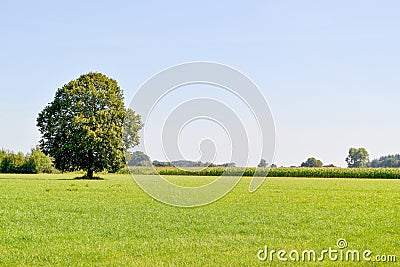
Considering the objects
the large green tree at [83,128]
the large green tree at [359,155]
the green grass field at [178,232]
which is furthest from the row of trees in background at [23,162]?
the large green tree at [359,155]

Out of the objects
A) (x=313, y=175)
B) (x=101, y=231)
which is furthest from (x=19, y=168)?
(x=101, y=231)

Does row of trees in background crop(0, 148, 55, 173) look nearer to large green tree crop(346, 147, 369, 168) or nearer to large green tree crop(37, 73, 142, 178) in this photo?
large green tree crop(37, 73, 142, 178)

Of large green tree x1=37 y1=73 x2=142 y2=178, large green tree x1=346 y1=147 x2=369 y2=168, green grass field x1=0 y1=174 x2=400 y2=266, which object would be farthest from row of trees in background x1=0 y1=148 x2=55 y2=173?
large green tree x1=346 y1=147 x2=369 y2=168

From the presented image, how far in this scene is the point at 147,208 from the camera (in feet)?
75.2

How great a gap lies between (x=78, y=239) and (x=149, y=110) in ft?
36.6

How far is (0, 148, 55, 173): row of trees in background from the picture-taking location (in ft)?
308

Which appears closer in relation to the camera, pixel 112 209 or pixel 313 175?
pixel 112 209

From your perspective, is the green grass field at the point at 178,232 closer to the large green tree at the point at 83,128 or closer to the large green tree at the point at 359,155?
the large green tree at the point at 83,128

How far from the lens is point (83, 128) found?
5700 centimetres

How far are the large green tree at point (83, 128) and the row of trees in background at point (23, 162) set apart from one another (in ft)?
121

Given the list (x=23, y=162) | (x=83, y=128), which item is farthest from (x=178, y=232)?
(x=23, y=162)

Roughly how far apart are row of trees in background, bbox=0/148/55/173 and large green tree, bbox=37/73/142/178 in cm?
3688

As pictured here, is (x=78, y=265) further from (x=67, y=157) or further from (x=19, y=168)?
(x=19, y=168)

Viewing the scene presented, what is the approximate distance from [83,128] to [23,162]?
4275 cm
